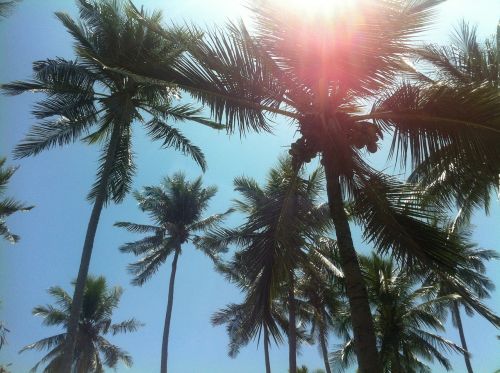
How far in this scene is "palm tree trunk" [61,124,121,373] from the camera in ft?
36.3

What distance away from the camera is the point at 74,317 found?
11500 mm

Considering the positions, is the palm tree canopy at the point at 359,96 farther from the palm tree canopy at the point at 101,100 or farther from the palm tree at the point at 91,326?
the palm tree at the point at 91,326

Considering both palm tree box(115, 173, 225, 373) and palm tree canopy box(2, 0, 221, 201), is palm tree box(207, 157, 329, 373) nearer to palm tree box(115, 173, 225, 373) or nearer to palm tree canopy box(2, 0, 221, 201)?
palm tree canopy box(2, 0, 221, 201)

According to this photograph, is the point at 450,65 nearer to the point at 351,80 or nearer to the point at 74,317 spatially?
the point at 351,80

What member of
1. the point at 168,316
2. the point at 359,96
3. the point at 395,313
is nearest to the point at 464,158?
the point at 359,96

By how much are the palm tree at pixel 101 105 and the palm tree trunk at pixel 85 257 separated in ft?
0.08

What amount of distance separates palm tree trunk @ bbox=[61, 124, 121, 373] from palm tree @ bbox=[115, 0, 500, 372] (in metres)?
7.16

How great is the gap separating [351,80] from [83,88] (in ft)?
32.2

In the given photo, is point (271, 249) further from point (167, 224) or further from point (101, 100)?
point (167, 224)

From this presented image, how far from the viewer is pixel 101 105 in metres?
14.3

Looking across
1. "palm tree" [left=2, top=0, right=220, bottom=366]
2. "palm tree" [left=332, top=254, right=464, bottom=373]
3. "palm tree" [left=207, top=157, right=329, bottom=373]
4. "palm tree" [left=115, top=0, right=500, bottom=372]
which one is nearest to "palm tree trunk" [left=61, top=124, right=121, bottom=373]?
"palm tree" [left=2, top=0, right=220, bottom=366]

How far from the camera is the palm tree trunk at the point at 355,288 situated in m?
5.07

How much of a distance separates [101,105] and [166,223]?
12.4 metres

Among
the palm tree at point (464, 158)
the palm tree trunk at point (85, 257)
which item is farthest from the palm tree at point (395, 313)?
the palm tree trunk at point (85, 257)
